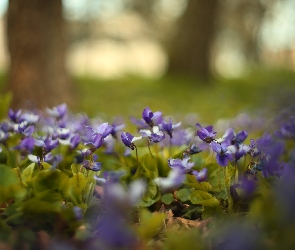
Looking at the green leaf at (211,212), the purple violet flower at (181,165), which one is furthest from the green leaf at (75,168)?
the green leaf at (211,212)

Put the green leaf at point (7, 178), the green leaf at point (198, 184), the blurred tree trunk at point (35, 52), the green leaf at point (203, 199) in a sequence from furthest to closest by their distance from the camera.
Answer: the blurred tree trunk at point (35, 52) → the green leaf at point (198, 184) → the green leaf at point (203, 199) → the green leaf at point (7, 178)

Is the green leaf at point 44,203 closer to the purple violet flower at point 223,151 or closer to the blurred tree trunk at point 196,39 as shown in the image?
the purple violet flower at point 223,151

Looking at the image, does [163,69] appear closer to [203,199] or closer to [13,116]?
[13,116]

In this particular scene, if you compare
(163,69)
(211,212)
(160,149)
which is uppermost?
(211,212)

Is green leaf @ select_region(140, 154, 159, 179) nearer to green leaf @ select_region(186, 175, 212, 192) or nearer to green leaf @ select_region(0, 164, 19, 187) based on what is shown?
green leaf @ select_region(186, 175, 212, 192)

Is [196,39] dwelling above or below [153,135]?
below

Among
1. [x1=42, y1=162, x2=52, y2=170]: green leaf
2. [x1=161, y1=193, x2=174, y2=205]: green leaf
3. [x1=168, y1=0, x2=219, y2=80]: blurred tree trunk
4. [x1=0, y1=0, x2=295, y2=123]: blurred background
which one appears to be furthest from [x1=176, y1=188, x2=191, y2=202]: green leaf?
[x1=168, y1=0, x2=219, y2=80]: blurred tree trunk

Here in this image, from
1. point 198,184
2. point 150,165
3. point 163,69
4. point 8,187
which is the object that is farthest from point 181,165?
point 163,69
